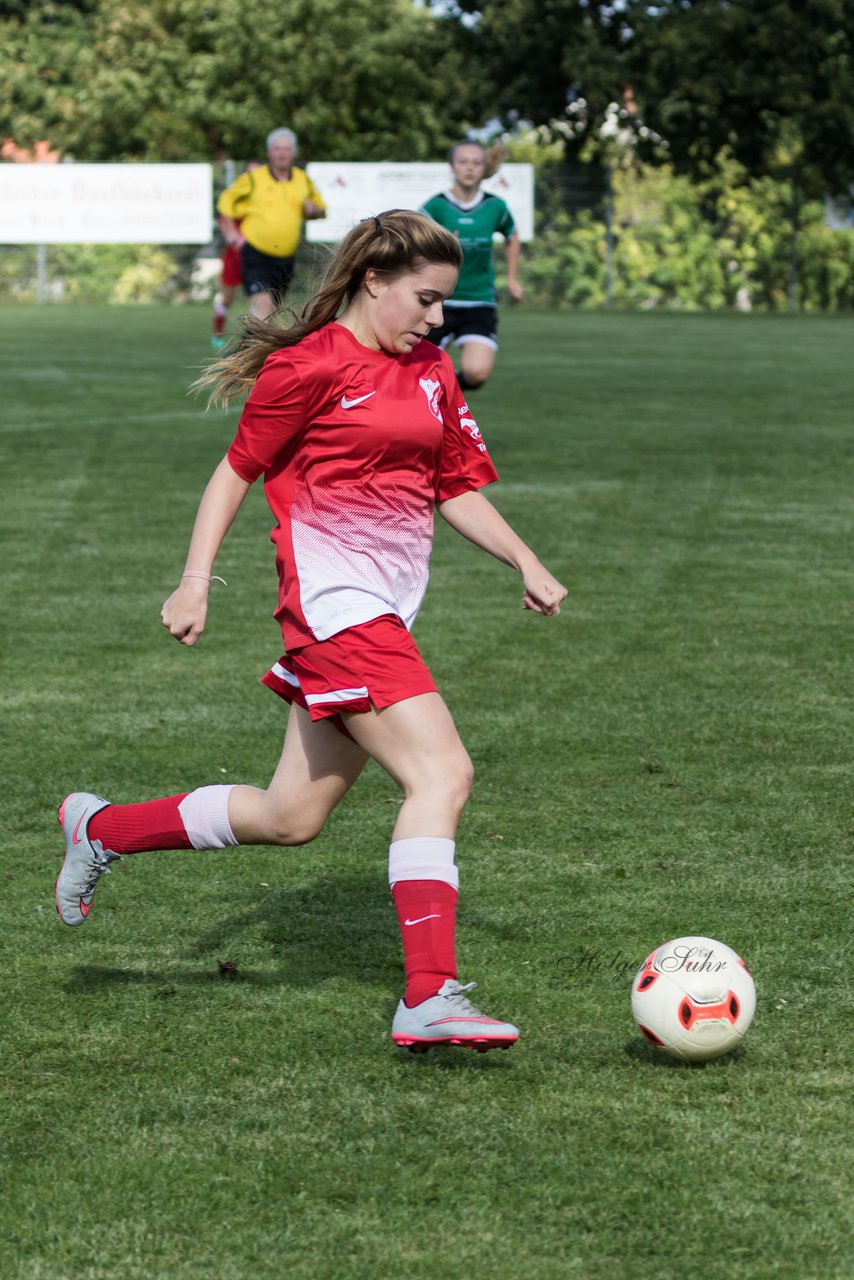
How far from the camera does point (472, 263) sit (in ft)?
48.4

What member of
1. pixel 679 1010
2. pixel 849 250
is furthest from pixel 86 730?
pixel 849 250

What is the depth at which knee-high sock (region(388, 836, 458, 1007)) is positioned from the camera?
390 cm

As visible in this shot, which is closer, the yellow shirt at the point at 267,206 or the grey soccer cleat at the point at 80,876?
the grey soccer cleat at the point at 80,876

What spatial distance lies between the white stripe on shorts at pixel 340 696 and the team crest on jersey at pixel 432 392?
0.71 metres

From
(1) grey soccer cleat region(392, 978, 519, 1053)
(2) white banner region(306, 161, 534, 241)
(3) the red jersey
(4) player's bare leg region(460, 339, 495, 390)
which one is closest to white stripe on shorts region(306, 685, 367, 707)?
(3) the red jersey

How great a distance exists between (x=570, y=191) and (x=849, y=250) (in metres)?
6.08

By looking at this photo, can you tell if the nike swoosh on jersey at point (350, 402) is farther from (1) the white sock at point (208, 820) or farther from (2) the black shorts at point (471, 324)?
(2) the black shorts at point (471, 324)

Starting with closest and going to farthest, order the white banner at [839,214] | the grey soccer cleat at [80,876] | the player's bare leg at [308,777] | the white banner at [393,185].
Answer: the player's bare leg at [308,777] → the grey soccer cleat at [80,876] → the white banner at [393,185] → the white banner at [839,214]

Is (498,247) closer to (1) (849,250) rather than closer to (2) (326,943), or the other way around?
(1) (849,250)

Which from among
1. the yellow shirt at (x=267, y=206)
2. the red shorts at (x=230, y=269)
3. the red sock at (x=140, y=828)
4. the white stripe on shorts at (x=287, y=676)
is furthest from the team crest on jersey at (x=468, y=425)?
the red shorts at (x=230, y=269)

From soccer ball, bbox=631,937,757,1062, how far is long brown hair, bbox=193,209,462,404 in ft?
5.17

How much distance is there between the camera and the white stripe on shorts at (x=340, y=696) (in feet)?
12.9

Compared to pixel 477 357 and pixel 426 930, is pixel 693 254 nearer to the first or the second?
pixel 477 357

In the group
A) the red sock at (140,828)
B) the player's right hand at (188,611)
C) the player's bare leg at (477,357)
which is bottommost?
the player's bare leg at (477,357)
